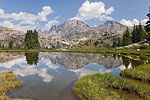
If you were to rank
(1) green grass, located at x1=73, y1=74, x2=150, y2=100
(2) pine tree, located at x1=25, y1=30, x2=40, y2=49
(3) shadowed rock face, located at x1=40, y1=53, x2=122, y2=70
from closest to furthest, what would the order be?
(1) green grass, located at x1=73, y1=74, x2=150, y2=100 → (3) shadowed rock face, located at x1=40, y1=53, x2=122, y2=70 → (2) pine tree, located at x1=25, y1=30, x2=40, y2=49

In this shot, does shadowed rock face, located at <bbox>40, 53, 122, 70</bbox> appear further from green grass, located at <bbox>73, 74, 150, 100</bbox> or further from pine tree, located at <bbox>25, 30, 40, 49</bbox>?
pine tree, located at <bbox>25, 30, 40, 49</bbox>

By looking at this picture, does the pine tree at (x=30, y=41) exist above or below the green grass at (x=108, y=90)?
above

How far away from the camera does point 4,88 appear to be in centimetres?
1728

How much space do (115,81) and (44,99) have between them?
10.2 metres

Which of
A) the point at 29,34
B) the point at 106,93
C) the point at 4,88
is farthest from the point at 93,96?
the point at 29,34

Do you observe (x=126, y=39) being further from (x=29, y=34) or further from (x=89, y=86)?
(x=89, y=86)

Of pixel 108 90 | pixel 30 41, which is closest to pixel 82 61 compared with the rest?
pixel 108 90

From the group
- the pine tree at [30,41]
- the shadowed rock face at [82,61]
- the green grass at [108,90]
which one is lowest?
the shadowed rock face at [82,61]

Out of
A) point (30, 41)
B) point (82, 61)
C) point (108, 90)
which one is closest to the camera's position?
point (108, 90)

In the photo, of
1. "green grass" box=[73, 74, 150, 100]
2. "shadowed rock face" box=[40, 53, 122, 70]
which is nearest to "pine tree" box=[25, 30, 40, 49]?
"shadowed rock face" box=[40, 53, 122, 70]

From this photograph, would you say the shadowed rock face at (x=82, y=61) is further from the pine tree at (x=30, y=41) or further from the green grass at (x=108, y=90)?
the pine tree at (x=30, y=41)

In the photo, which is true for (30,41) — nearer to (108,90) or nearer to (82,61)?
(82,61)

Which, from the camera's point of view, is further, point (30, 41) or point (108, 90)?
point (30, 41)

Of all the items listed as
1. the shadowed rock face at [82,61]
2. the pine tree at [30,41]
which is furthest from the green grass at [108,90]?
the pine tree at [30,41]
